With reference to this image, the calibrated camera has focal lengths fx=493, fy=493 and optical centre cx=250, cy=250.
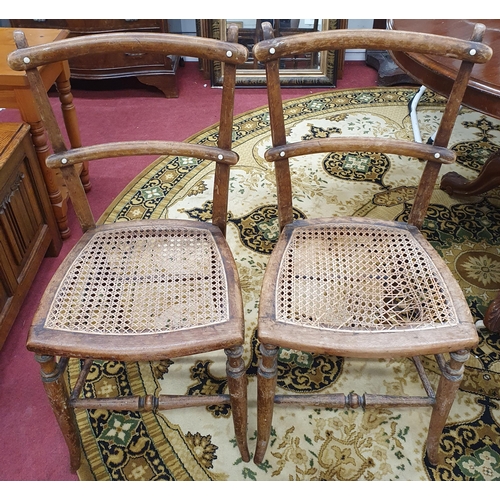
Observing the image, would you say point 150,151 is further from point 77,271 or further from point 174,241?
point 77,271

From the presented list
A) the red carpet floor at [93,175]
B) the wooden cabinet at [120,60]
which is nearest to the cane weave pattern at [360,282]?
the red carpet floor at [93,175]

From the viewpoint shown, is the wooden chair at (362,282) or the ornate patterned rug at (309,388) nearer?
the wooden chair at (362,282)

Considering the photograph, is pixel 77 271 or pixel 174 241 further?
pixel 174 241

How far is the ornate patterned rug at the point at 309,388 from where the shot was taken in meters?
1.45

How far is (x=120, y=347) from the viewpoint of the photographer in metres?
1.11

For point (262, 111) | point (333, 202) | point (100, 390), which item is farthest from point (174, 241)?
point (262, 111)

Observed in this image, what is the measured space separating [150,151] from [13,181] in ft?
2.40

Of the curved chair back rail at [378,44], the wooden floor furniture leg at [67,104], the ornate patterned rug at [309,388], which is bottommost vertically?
the ornate patterned rug at [309,388]

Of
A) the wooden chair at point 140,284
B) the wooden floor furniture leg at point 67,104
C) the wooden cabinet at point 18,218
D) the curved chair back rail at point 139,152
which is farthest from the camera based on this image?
the wooden floor furniture leg at point 67,104

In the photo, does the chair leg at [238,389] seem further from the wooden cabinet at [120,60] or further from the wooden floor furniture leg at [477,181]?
the wooden cabinet at [120,60]

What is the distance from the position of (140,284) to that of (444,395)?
2.75ft

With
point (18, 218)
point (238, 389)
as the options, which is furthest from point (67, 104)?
point (238, 389)

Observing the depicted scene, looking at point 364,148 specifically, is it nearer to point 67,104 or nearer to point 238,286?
point 238,286

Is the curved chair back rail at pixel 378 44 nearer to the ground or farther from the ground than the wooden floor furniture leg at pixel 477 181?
farther from the ground
